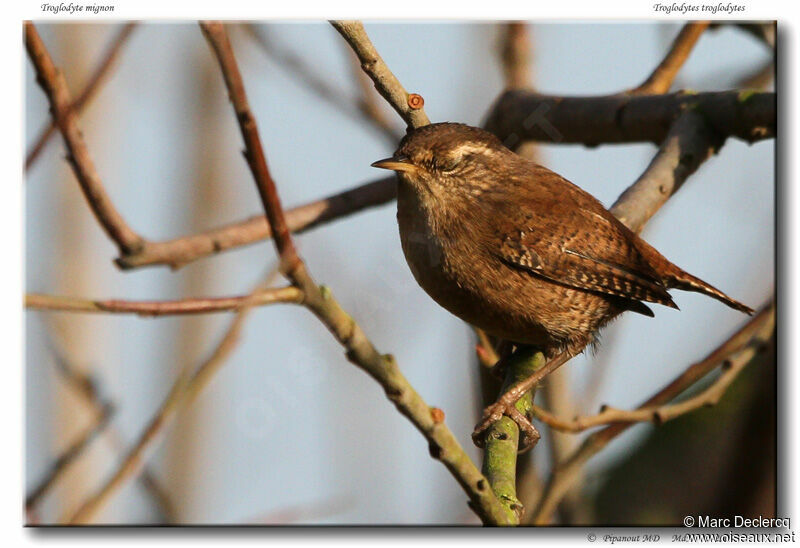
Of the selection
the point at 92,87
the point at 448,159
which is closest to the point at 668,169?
the point at 448,159

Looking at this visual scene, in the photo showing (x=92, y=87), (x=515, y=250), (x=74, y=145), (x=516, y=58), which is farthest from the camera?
→ (x=516, y=58)

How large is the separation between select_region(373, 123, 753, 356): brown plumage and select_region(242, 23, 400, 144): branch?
2.12ft

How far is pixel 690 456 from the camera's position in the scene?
4.88 m

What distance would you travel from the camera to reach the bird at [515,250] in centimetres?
321

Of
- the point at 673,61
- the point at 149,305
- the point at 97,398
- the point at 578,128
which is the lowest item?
the point at 97,398

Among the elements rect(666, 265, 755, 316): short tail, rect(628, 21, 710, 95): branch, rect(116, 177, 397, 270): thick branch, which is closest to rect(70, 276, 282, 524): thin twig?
rect(116, 177, 397, 270): thick branch

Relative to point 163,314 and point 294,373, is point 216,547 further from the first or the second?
point 163,314

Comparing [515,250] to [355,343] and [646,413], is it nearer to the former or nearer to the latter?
[646,413]

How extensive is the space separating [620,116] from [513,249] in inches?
35.1

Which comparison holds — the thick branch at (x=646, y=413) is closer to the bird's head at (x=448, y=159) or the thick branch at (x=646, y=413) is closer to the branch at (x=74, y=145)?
the bird's head at (x=448, y=159)

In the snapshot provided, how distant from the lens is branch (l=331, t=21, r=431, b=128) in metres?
2.69

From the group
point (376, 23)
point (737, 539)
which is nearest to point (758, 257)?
point (737, 539)

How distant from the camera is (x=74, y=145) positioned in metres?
2.17

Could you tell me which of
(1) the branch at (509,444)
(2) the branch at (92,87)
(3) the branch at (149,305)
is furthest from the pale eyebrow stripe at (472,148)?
(3) the branch at (149,305)
